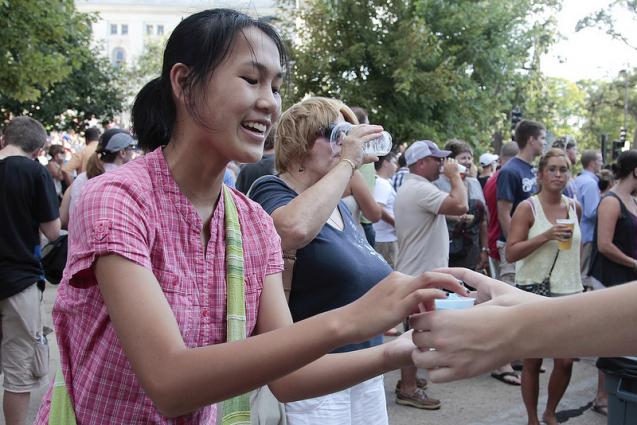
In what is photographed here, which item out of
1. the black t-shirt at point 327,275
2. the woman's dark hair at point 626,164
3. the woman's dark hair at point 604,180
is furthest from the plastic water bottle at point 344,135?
the woman's dark hair at point 604,180

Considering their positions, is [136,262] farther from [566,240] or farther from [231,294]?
[566,240]

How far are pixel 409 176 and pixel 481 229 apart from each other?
2.40 metres

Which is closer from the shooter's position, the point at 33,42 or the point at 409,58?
the point at 33,42

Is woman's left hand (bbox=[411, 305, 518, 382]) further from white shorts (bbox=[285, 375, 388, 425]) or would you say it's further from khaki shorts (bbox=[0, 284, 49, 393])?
khaki shorts (bbox=[0, 284, 49, 393])

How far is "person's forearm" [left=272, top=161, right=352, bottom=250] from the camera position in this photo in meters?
2.75

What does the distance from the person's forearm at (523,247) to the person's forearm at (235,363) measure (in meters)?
4.46

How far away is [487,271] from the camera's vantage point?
29.1ft

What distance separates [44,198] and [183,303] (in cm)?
368

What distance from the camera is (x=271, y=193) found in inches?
121

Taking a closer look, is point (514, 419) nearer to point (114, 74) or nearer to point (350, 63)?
point (350, 63)

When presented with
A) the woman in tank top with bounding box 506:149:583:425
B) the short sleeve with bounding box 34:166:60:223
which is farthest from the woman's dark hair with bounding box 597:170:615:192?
the short sleeve with bounding box 34:166:60:223

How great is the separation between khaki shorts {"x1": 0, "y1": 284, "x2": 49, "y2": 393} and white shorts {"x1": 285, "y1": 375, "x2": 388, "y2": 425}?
274cm

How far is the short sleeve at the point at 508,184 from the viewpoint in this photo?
7.04 metres

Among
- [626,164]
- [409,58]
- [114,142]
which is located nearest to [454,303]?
[114,142]
